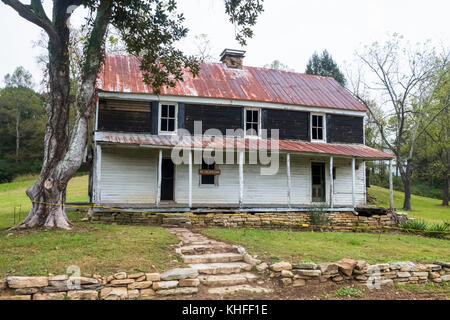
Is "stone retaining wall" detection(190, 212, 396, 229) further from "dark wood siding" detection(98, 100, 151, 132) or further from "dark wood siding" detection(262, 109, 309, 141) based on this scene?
"dark wood siding" detection(98, 100, 151, 132)

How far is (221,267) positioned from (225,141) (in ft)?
29.6

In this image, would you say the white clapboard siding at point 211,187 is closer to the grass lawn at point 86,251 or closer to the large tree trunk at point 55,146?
the grass lawn at point 86,251

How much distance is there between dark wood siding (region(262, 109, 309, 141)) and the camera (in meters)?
17.9

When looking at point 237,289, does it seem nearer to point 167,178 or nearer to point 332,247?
point 332,247

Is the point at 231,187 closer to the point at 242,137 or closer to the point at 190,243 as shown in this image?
the point at 242,137

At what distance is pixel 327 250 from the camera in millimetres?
9742

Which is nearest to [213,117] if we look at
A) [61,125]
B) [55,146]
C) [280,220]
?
[280,220]

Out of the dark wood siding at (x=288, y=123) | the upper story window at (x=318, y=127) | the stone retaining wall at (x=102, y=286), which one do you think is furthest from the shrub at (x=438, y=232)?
the stone retaining wall at (x=102, y=286)

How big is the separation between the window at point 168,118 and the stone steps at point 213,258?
343 inches

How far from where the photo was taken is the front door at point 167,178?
16312 mm

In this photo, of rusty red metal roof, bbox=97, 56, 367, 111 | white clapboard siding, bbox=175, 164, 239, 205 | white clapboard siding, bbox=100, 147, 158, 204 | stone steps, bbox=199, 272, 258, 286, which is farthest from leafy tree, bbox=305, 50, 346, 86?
stone steps, bbox=199, 272, 258, 286

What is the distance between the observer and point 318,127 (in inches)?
745

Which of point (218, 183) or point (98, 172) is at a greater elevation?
point (98, 172)
